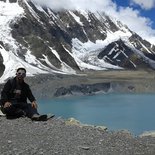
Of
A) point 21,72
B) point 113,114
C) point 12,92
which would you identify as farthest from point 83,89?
point 21,72

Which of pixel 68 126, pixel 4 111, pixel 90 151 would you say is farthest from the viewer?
pixel 4 111

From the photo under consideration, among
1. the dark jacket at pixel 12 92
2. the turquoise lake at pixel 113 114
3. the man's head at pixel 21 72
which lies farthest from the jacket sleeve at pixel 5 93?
the turquoise lake at pixel 113 114

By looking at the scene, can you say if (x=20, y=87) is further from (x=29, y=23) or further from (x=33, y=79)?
(x=29, y=23)

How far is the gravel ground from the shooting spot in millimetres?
8461

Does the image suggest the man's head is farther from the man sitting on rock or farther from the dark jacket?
the dark jacket

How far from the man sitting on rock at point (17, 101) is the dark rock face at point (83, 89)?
76.3 meters

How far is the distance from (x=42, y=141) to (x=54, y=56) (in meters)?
144

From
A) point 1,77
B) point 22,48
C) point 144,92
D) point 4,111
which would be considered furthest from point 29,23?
point 4,111

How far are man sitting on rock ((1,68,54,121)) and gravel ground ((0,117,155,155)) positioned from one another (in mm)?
708

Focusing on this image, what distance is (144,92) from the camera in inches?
4119

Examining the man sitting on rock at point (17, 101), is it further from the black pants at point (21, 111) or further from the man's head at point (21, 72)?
the man's head at point (21, 72)

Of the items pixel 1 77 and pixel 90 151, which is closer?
pixel 90 151

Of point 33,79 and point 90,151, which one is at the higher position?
point 90,151

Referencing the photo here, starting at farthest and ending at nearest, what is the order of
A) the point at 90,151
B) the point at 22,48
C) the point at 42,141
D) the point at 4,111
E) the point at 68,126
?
the point at 22,48 → the point at 4,111 → the point at 68,126 → the point at 42,141 → the point at 90,151
